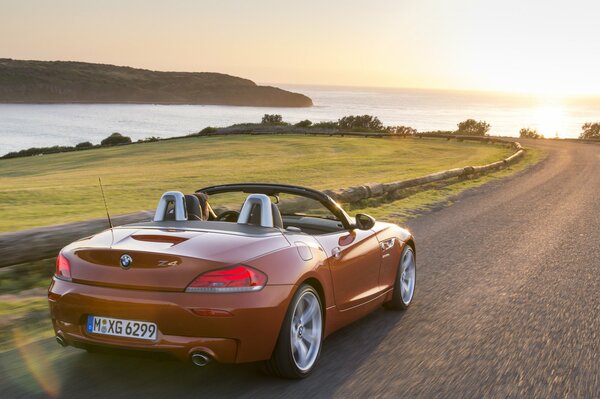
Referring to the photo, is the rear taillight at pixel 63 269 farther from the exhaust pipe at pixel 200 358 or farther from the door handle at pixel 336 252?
the door handle at pixel 336 252

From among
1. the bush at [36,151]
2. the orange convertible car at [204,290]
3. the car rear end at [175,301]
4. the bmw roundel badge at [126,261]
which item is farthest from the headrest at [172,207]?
the bush at [36,151]

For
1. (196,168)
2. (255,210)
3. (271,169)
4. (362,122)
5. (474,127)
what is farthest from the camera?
(474,127)

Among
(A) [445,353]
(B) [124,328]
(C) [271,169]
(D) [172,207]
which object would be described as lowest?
(C) [271,169]

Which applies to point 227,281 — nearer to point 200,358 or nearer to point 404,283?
point 200,358

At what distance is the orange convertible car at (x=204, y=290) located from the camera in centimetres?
401

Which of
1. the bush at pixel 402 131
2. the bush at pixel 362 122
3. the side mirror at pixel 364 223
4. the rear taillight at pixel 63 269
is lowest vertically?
the bush at pixel 402 131

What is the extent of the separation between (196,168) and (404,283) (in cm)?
3048

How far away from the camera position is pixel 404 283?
6750 millimetres

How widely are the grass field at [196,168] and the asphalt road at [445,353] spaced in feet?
29.5

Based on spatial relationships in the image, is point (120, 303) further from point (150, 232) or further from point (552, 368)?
point (552, 368)

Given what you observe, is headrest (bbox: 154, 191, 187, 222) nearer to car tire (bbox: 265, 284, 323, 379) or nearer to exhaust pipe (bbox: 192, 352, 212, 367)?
car tire (bbox: 265, 284, 323, 379)

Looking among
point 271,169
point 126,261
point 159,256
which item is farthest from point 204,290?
point 271,169

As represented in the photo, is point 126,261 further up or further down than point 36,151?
further up

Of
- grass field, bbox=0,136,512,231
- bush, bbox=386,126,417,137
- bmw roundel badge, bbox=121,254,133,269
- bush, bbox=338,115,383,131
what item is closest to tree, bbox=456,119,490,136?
bush, bbox=338,115,383,131
